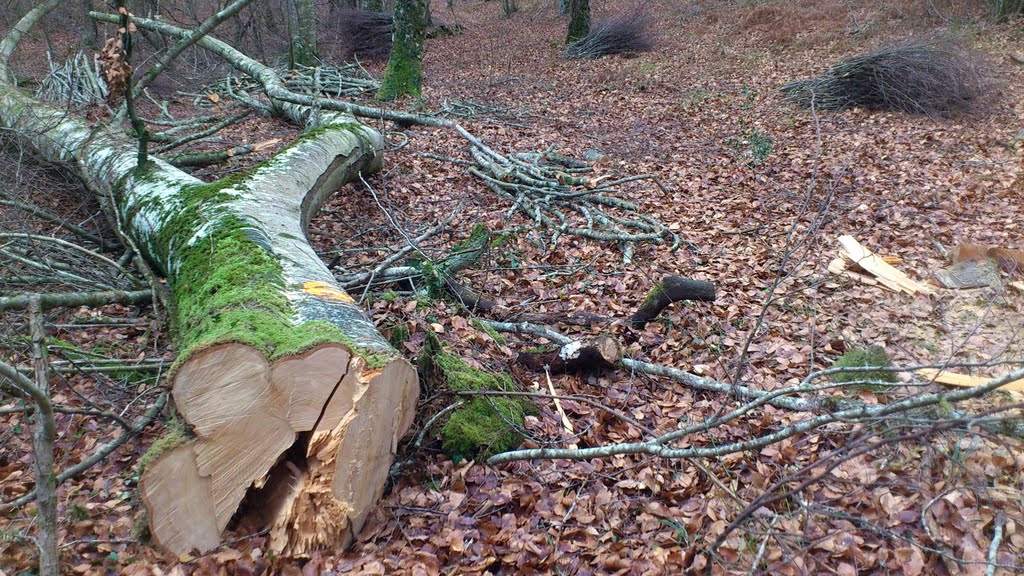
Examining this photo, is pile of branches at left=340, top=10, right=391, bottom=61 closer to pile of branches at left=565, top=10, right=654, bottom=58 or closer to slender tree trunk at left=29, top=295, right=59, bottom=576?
pile of branches at left=565, top=10, right=654, bottom=58

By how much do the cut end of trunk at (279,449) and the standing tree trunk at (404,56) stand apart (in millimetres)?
8625

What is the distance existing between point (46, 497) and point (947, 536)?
3467mm

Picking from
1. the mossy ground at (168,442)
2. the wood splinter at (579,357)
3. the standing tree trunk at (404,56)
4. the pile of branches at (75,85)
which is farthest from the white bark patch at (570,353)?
the standing tree trunk at (404,56)

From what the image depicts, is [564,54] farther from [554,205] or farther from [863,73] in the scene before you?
[554,205]

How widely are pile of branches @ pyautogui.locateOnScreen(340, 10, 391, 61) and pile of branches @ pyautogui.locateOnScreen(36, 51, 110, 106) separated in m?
7.35

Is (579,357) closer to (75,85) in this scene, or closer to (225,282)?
(225,282)

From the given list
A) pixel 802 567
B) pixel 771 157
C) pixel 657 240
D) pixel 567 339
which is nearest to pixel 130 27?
pixel 567 339

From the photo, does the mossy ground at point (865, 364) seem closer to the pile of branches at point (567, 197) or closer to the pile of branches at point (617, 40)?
the pile of branches at point (567, 197)

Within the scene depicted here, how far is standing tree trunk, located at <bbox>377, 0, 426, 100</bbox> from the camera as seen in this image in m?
10.1

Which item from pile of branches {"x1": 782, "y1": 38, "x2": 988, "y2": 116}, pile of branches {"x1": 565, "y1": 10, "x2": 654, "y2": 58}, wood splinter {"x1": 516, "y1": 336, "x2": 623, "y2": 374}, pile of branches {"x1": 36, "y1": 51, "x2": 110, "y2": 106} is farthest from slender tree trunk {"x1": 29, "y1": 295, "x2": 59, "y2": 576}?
pile of branches {"x1": 565, "y1": 10, "x2": 654, "y2": 58}

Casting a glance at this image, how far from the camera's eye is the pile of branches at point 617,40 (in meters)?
14.2

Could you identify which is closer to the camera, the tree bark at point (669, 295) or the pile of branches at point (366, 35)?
the tree bark at point (669, 295)

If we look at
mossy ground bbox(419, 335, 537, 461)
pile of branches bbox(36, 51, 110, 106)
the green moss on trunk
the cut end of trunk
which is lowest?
mossy ground bbox(419, 335, 537, 461)

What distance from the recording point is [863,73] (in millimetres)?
8781
